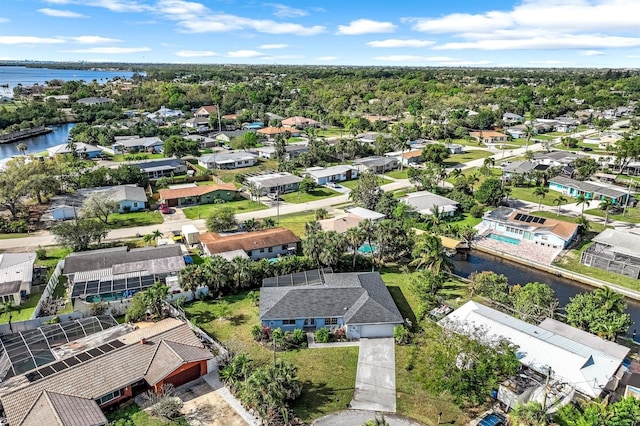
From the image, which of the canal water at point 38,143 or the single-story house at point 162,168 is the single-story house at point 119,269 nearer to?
the single-story house at point 162,168

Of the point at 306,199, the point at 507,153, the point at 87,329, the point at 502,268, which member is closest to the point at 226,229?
the point at 306,199

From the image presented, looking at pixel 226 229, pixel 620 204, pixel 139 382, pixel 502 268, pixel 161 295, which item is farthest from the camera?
pixel 620 204

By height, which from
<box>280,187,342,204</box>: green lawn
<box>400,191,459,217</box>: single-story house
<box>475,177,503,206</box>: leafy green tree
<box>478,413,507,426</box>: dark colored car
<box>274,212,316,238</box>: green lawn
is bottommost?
<box>478,413,507,426</box>: dark colored car

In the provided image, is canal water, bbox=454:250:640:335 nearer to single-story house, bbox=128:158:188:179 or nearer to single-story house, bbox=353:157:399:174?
single-story house, bbox=353:157:399:174

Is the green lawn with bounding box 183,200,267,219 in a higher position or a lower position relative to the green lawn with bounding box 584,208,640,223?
lower

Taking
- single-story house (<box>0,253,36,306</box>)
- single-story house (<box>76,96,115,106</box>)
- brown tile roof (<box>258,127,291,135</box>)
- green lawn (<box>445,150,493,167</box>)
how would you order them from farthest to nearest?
single-story house (<box>76,96,115,106</box>)
brown tile roof (<box>258,127,291,135</box>)
green lawn (<box>445,150,493,167</box>)
single-story house (<box>0,253,36,306</box>)

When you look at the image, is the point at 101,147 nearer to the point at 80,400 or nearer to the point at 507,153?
the point at 80,400

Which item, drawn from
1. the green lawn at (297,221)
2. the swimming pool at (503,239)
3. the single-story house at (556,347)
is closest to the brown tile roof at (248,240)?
the green lawn at (297,221)

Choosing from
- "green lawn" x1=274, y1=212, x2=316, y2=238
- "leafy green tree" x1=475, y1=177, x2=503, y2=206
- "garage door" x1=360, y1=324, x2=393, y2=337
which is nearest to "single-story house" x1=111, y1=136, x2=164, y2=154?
"green lawn" x1=274, y1=212, x2=316, y2=238
